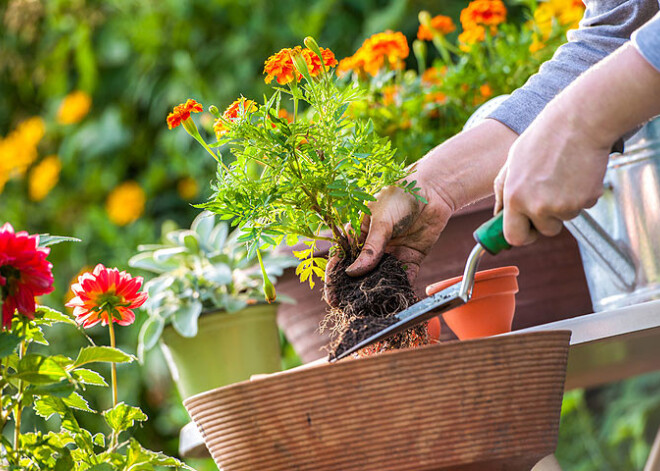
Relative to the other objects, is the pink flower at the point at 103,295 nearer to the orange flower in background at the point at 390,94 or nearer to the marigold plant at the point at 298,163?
the marigold plant at the point at 298,163

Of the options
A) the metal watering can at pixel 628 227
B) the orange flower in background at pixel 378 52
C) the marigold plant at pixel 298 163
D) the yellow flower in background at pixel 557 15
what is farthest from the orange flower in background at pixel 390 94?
the marigold plant at pixel 298 163

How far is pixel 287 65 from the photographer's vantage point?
81 cm

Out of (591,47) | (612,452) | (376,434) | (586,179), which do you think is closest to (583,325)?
(586,179)

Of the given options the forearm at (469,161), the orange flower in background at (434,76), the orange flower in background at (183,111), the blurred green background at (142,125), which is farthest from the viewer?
the blurred green background at (142,125)

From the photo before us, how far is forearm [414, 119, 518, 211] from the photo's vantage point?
987 millimetres

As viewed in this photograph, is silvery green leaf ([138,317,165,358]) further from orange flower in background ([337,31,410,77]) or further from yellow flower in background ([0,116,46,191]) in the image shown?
yellow flower in background ([0,116,46,191])

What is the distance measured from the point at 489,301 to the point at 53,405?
1.67 ft

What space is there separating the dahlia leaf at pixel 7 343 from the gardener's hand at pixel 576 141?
469mm

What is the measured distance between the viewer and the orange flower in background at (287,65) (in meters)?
0.80

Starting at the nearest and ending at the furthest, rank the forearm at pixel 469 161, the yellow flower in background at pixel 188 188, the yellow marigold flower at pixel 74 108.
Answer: the forearm at pixel 469 161 < the yellow flower in background at pixel 188 188 < the yellow marigold flower at pixel 74 108

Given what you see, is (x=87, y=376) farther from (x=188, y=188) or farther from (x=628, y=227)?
(x=188, y=188)

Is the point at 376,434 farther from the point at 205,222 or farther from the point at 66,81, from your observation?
the point at 66,81

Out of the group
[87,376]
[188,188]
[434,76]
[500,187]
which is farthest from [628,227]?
[188,188]

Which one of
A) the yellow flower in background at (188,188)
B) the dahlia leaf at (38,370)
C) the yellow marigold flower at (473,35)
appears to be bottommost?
the yellow flower in background at (188,188)
